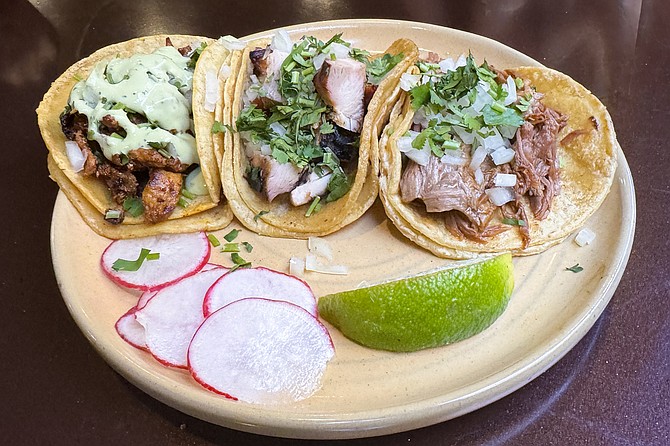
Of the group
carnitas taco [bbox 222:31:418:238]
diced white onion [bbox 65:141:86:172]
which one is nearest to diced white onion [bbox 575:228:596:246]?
carnitas taco [bbox 222:31:418:238]

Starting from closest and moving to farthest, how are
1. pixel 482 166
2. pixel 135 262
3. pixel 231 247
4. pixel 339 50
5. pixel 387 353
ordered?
pixel 387 353, pixel 135 262, pixel 231 247, pixel 482 166, pixel 339 50

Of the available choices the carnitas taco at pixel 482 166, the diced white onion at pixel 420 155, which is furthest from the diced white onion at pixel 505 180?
the diced white onion at pixel 420 155

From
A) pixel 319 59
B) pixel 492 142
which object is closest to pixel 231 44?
pixel 319 59

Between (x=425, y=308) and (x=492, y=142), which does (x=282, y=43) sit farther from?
(x=425, y=308)

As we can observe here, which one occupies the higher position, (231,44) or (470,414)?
(231,44)

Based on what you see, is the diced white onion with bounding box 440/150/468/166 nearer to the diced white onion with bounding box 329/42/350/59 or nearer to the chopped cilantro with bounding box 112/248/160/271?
the diced white onion with bounding box 329/42/350/59

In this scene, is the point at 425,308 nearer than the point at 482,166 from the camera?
Yes
